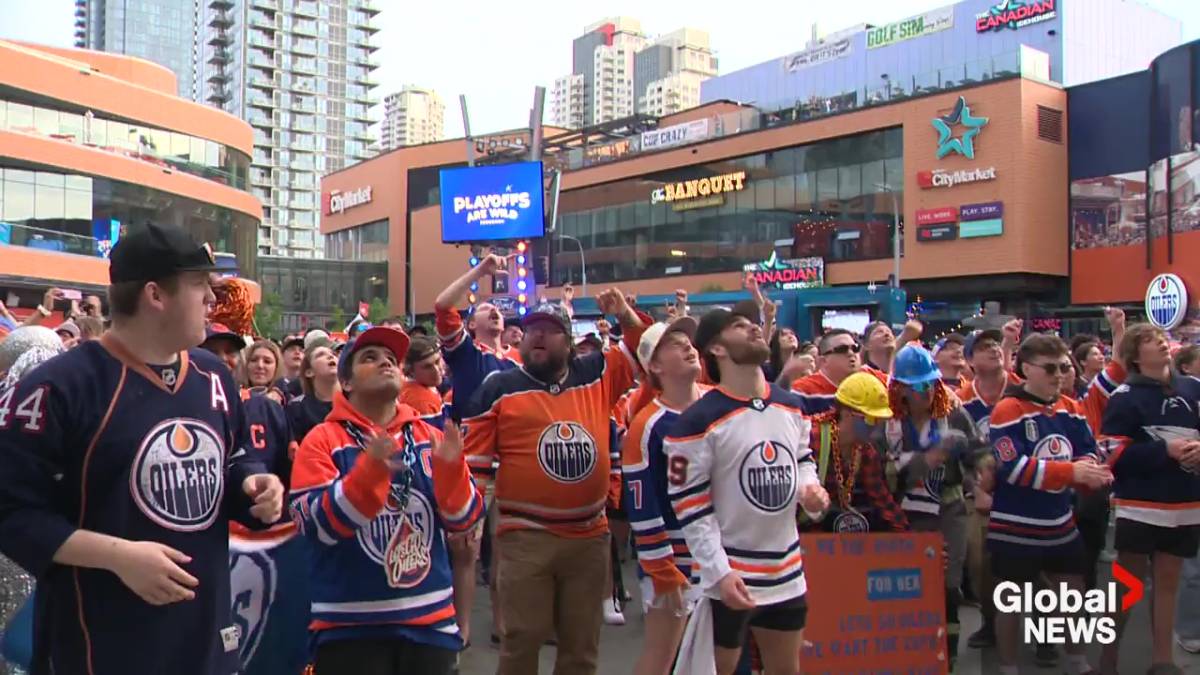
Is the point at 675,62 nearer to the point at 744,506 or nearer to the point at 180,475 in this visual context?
the point at 744,506

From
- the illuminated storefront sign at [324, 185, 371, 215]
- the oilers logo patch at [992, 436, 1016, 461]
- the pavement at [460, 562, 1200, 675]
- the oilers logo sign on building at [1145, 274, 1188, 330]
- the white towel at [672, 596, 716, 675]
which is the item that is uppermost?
the illuminated storefront sign at [324, 185, 371, 215]

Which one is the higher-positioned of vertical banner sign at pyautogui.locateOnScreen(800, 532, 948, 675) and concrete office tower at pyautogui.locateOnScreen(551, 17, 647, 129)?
concrete office tower at pyautogui.locateOnScreen(551, 17, 647, 129)

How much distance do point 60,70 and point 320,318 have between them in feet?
133

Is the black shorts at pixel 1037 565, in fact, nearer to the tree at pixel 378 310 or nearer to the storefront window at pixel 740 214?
the storefront window at pixel 740 214

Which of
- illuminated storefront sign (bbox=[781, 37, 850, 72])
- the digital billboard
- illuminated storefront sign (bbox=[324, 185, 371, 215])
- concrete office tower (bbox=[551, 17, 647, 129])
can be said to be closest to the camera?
the digital billboard

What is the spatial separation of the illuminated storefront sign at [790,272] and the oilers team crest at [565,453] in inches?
1587

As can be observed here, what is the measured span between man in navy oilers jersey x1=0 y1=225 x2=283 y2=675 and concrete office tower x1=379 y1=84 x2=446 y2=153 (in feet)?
622

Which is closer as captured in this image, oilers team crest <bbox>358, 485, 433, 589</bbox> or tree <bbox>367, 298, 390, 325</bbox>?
oilers team crest <bbox>358, 485, 433, 589</bbox>

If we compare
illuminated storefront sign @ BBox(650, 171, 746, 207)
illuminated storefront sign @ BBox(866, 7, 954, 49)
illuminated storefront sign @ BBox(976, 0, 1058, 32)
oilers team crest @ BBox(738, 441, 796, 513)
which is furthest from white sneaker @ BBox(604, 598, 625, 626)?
illuminated storefront sign @ BBox(866, 7, 954, 49)

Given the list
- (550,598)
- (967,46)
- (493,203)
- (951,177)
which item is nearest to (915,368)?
(550,598)

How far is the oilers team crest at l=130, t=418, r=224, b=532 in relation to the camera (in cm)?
278

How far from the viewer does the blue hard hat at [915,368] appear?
18.0 ft

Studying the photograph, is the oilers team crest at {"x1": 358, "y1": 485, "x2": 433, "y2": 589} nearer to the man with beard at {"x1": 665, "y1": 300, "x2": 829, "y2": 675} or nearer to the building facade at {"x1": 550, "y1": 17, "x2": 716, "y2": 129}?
the man with beard at {"x1": 665, "y1": 300, "x2": 829, "y2": 675}

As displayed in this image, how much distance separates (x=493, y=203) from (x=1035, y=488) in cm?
2522
